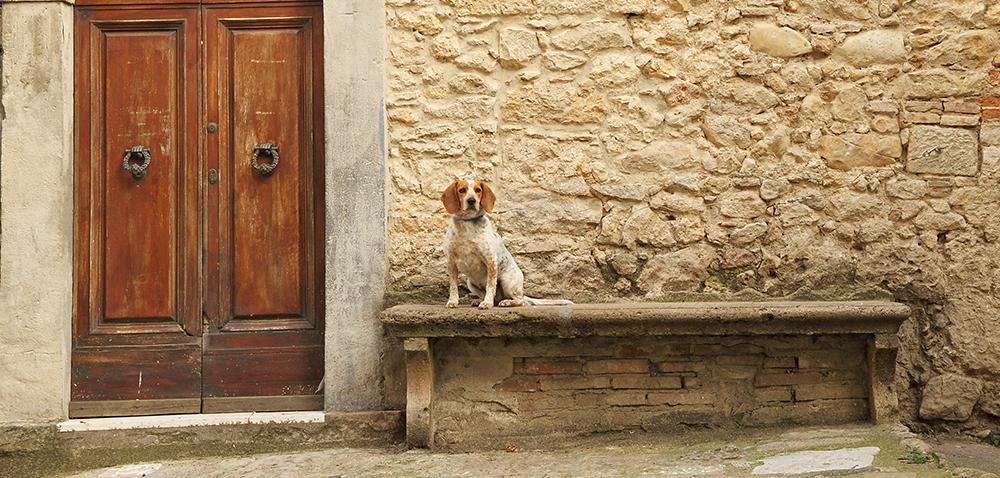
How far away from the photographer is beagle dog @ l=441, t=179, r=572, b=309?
4297 mm

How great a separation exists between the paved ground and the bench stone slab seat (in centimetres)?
48

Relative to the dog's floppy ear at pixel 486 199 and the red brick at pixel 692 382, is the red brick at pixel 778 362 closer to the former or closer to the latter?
the red brick at pixel 692 382

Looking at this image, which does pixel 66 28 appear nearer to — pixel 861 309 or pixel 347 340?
pixel 347 340

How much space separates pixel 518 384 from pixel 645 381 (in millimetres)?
587

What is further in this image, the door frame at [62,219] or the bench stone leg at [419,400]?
the door frame at [62,219]

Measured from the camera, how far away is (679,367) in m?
4.68

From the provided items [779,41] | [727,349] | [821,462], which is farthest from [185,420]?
[779,41]

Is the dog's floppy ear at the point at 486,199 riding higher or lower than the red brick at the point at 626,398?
higher

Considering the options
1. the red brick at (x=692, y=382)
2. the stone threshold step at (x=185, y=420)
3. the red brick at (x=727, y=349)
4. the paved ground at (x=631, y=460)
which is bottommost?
the paved ground at (x=631, y=460)

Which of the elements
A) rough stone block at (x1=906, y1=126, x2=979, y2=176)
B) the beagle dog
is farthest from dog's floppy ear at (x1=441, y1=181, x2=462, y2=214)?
rough stone block at (x1=906, y1=126, x2=979, y2=176)

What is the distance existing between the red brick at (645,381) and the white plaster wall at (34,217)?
2627 millimetres

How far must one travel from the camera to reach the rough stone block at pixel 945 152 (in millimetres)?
4805

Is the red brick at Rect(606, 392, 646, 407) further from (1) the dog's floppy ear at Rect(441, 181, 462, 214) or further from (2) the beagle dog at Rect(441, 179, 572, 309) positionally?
(1) the dog's floppy ear at Rect(441, 181, 462, 214)

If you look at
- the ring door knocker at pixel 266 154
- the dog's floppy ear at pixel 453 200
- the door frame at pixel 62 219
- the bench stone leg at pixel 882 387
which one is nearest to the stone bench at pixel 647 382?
the bench stone leg at pixel 882 387
